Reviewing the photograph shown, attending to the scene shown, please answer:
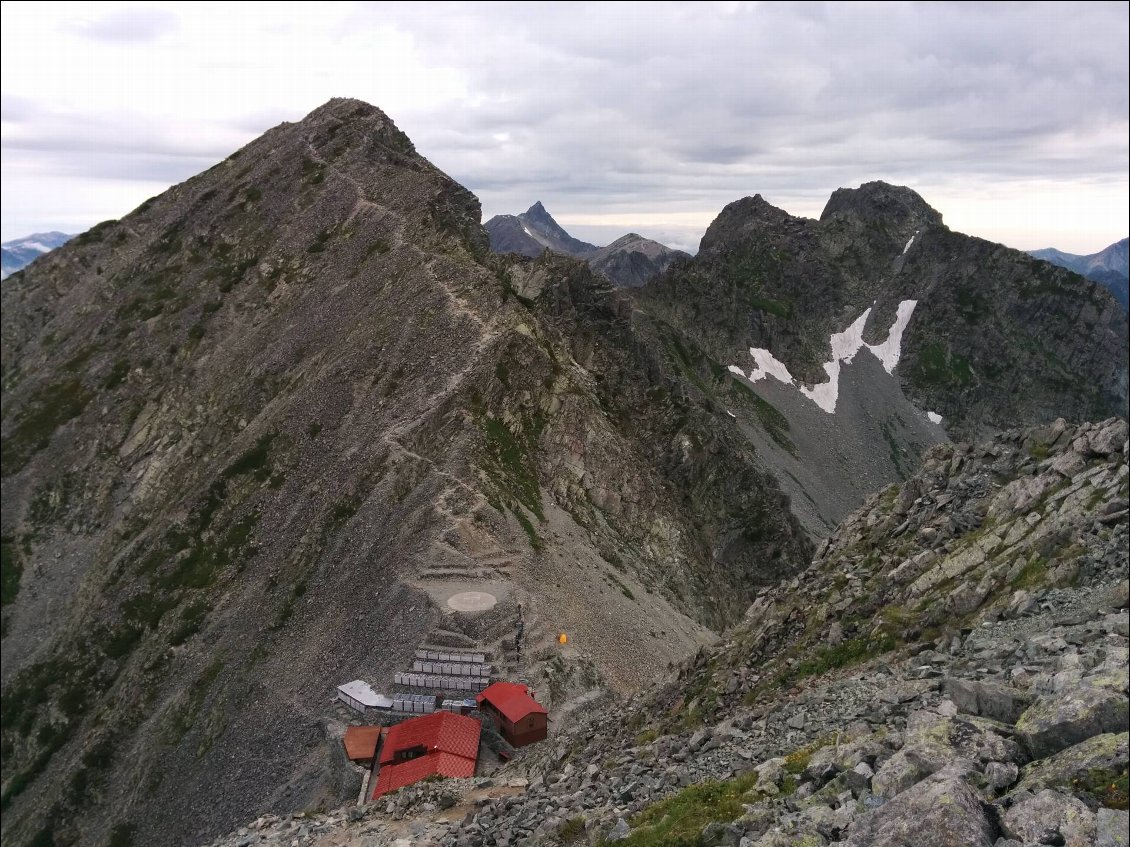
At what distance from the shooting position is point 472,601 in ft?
201

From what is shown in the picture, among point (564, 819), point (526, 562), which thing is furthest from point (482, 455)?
point (564, 819)

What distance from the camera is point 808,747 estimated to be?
2098 cm

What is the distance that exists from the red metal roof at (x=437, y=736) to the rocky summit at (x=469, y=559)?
233 centimetres

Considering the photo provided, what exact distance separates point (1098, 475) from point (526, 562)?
156 feet

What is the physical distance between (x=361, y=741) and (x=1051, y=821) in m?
44.2

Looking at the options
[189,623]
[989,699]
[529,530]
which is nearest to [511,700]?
[529,530]

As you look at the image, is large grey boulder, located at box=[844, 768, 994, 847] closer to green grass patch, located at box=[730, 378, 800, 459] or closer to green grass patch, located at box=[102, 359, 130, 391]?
green grass patch, located at box=[102, 359, 130, 391]

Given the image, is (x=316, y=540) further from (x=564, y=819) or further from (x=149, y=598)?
(x=564, y=819)

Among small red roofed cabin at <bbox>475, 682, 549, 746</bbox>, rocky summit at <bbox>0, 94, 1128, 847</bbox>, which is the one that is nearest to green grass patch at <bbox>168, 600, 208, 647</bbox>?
rocky summit at <bbox>0, 94, 1128, 847</bbox>

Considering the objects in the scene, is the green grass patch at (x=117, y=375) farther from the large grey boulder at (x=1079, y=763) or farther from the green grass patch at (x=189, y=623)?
the large grey boulder at (x=1079, y=763)

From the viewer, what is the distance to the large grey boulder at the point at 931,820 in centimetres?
1345

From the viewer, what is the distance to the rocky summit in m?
20.2

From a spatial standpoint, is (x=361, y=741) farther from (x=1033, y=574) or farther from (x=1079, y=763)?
(x=1079, y=763)

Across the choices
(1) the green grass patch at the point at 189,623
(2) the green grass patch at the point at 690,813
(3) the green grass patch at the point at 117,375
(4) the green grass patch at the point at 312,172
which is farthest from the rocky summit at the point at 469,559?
(4) the green grass patch at the point at 312,172
